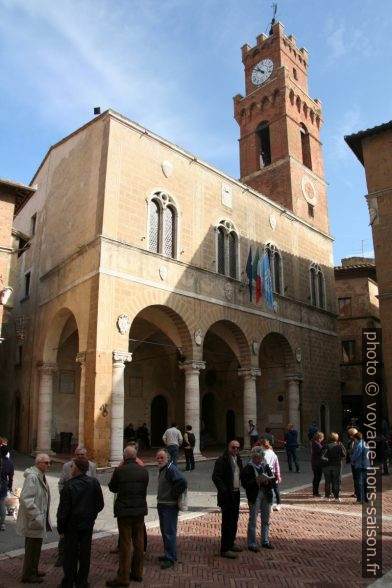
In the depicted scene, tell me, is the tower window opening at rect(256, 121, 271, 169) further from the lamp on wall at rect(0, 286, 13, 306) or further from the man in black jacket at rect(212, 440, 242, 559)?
the man in black jacket at rect(212, 440, 242, 559)

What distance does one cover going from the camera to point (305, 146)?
31.2 meters

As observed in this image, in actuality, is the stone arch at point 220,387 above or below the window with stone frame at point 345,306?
below

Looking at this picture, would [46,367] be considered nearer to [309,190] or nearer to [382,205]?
[382,205]

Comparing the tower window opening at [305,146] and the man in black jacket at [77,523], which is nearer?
the man in black jacket at [77,523]

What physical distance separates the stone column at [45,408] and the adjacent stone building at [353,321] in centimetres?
1920

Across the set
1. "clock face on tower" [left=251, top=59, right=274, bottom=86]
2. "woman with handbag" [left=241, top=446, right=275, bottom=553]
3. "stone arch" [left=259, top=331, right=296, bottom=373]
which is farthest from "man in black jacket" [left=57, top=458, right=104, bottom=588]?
"clock face on tower" [left=251, top=59, right=274, bottom=86]

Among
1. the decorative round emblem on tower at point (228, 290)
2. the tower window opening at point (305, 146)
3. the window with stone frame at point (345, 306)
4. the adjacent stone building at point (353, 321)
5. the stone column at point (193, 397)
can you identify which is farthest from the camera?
the window with stone frame at point (345, 306)

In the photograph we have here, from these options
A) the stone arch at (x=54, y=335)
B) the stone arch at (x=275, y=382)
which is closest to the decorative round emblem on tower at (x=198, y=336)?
the stone arch at (x=54, y=335)

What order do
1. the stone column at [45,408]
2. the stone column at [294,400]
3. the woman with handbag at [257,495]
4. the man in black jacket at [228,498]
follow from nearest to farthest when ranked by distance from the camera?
the man in black jacket at [228,498] → the woman with handbag at [257,495] → the stone column at [45,408] → the stone column at [294,400]

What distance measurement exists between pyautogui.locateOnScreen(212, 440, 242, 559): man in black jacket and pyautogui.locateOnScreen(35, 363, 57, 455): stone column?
1269cm

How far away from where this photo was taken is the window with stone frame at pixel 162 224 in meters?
17.8

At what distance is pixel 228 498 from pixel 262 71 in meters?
31.0

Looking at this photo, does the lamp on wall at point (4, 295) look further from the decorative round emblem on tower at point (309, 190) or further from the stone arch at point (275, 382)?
the decorative round emblem on tower at point (309, 190)

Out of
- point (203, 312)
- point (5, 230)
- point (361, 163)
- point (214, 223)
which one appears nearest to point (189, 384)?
point (203, 312)
